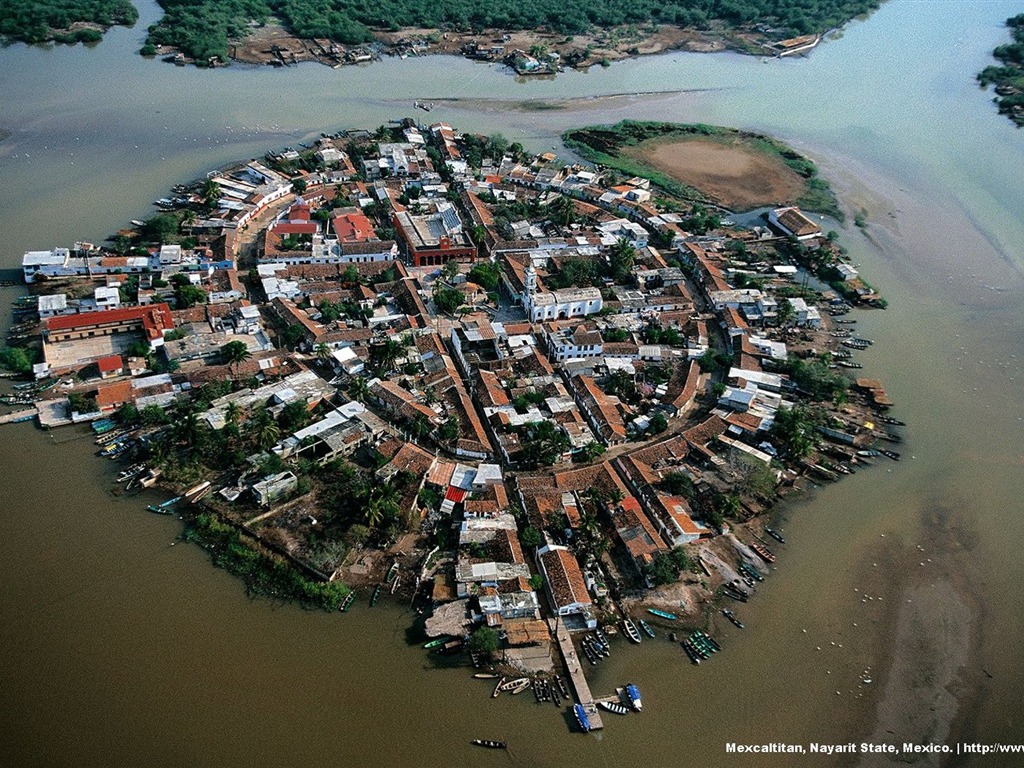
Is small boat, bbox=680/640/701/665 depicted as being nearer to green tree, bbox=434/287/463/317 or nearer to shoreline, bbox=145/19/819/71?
green tree, bbox=434/287/463/317

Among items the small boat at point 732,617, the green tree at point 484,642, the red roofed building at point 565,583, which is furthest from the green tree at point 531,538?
the small boat at point 732,617

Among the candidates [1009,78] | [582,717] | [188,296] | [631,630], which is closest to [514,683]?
[582,717]

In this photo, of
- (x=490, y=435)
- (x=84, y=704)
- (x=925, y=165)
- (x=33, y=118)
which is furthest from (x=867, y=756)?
(x=33, y=118)

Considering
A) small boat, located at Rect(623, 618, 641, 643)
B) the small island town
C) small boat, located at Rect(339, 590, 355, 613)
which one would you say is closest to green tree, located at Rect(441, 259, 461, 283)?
the small island town

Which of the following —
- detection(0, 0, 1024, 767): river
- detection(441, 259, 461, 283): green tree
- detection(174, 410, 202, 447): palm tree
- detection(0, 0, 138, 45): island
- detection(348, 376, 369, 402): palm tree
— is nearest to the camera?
detection(0, 0, 1024, 767): river

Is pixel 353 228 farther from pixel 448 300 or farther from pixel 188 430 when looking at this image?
pixel 188 430

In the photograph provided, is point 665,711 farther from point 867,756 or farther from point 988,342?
point 988,342

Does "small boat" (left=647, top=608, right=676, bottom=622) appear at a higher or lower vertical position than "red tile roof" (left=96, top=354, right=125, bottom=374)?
higher
